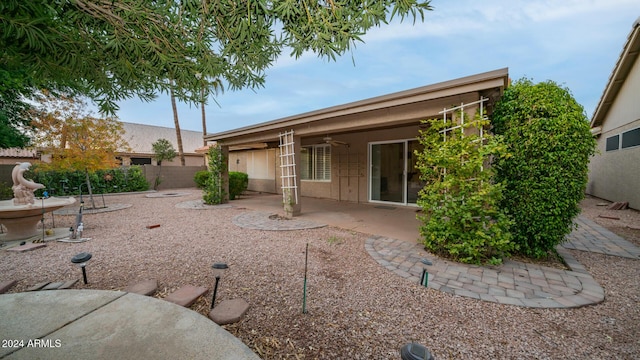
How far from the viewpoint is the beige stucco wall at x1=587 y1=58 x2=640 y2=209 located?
7688 mm

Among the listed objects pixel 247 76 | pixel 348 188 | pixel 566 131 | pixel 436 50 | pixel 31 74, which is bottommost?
pixel 348 188

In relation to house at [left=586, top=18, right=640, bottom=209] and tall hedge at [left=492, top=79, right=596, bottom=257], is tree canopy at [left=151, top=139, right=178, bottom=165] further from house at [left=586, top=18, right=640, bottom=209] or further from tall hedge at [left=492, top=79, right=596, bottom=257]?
house at [left=586, top=18, right=640, bottom=209]

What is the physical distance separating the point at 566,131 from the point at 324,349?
3854mm

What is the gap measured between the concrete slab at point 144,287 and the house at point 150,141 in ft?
66.1

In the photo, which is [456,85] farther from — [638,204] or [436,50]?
[638,204]

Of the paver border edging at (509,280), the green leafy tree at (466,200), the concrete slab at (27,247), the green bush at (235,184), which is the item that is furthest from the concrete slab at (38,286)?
the green bush at (235,184)

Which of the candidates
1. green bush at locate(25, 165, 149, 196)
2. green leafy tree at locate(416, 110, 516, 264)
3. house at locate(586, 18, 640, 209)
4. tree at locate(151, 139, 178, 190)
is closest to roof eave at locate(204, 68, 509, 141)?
green leafy tree at locate(416, 110, 516, 264)

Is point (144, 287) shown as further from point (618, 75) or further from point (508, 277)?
point (618, 75)

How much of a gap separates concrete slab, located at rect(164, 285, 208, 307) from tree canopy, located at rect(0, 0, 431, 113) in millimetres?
2091

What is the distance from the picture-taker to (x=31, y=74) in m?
1.99

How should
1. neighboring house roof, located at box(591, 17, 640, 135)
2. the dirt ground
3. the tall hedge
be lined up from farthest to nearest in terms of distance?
neighboring house roof, located at box(591, 17, 640, 135)
the dirt ground
the tall hedge

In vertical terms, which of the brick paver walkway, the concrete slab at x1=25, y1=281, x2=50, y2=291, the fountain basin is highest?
the fountain basin

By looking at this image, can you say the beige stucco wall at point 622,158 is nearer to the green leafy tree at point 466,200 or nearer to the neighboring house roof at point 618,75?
the neighboring house roof at point 618,75

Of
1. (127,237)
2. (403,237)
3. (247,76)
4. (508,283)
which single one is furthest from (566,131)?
(127,237)
